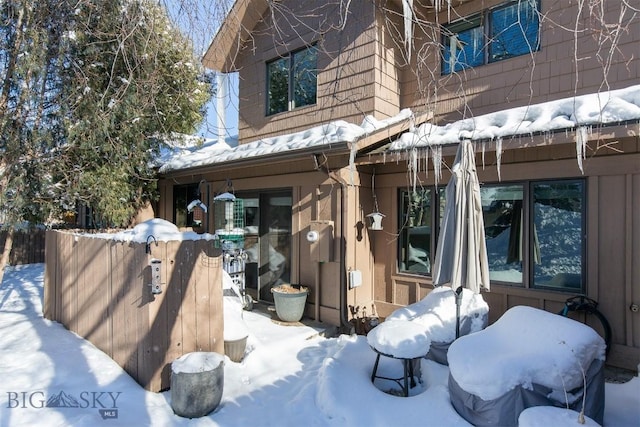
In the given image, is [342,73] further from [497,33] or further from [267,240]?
[267,240]

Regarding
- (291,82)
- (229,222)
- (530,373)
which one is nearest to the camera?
(530,373)

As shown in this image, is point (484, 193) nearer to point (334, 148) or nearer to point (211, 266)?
point (334, 148)

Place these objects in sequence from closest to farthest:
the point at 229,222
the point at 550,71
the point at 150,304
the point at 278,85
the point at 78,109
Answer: the point at 150,304
the point at 550,71
the point at 229,222
the point at 78,109
the point at 278,85

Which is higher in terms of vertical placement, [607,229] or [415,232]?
[607,229]

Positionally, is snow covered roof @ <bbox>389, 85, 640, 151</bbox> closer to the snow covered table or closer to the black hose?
the snow covered table

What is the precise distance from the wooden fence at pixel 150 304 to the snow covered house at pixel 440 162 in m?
2.11

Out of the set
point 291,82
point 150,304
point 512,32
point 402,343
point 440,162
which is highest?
point 512,32

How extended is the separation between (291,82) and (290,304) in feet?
15.1

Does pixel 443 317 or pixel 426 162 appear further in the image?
pixel 426 162

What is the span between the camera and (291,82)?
7.48 m

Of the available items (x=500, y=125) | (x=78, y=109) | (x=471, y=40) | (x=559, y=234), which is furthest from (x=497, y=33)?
(x=78, y=109)

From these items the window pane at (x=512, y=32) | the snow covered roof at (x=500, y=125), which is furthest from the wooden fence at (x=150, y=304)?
the window pane at (x=512, y=32)

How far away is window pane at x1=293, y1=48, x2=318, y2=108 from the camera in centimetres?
717

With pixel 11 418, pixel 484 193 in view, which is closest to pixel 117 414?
pixel 11 418
